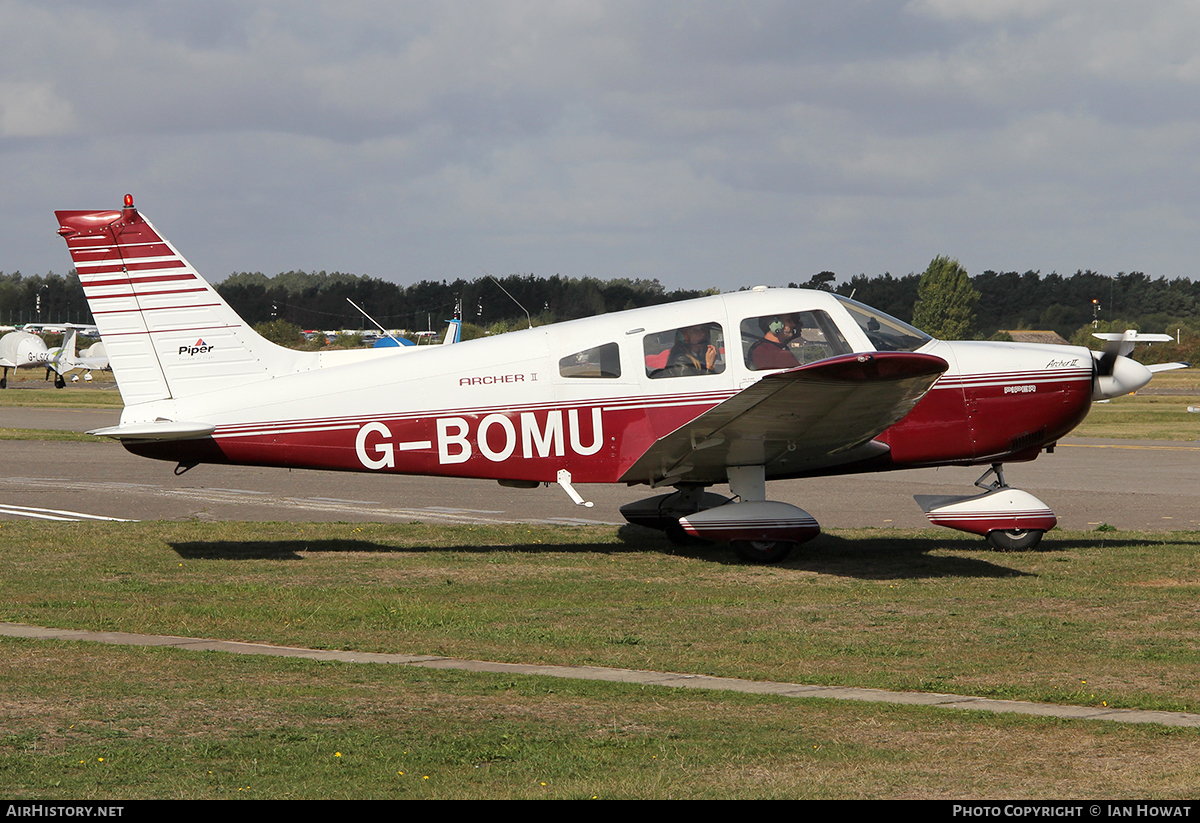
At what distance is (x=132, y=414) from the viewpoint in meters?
11.7

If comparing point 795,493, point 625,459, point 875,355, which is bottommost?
point 795,493

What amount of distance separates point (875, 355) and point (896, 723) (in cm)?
405

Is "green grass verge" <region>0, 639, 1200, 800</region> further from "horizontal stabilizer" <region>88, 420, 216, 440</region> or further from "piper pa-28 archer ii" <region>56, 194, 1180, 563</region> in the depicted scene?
"piper pa-28 archer ii" <region>56, 194, 1180, 563</region>

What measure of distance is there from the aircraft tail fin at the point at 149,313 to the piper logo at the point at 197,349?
10 mm

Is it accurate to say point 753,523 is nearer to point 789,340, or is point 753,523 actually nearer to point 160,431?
point 789,340

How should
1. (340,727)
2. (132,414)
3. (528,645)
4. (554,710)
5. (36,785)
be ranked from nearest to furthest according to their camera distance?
1. (36,785)
2. (340,727)
3. (554,710)
4. (528,645)
5. (132,414)

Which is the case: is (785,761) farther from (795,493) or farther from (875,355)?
(795,493)

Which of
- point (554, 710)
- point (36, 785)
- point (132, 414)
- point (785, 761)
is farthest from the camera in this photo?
point (132, 414)

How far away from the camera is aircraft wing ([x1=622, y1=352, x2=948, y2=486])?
32.1 ft

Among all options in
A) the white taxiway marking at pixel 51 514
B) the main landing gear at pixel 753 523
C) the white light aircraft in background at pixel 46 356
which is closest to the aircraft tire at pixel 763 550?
the main landing gear at pixel 753 523

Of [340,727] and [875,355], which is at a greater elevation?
[875,355]

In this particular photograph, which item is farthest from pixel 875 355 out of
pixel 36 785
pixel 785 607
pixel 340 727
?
pixel 36 785

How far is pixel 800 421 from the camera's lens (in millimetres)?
11055

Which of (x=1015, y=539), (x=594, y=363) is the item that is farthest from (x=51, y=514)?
(x=1015, y=539)
